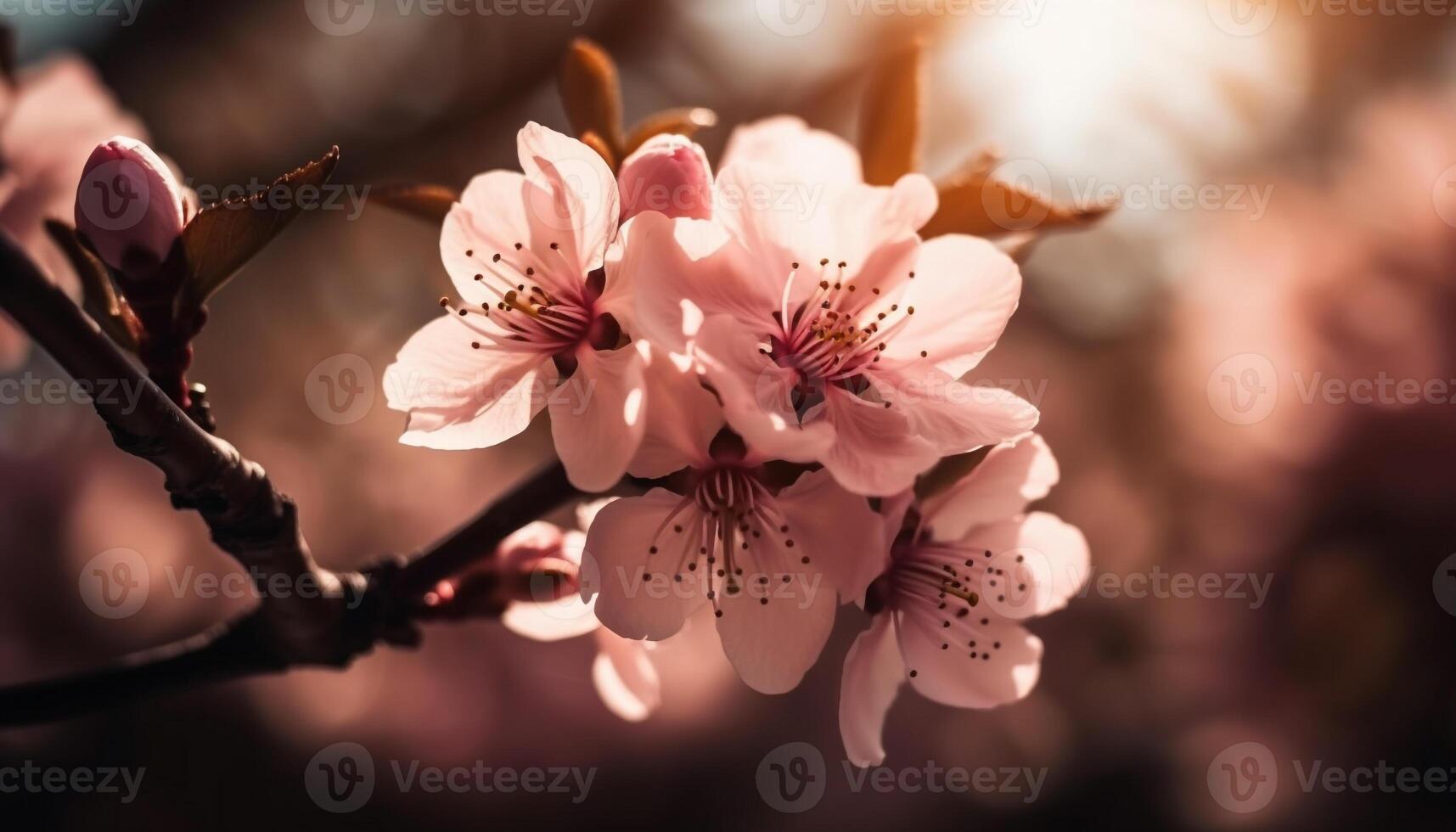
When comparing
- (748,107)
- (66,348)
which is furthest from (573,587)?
(748,107)

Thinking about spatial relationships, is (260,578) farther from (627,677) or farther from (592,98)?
(592,98)

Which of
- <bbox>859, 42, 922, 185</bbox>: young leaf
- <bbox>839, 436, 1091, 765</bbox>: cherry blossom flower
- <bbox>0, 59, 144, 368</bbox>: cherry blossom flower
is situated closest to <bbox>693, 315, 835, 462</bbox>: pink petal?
<bbox>839, 436, 1091, 765</bbox>: cherry blossom flower

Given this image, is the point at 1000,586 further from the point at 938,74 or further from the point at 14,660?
the point at 14,660

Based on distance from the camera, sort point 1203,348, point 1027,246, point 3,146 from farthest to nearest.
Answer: point 1203,348
point 3,146
point 1027,246

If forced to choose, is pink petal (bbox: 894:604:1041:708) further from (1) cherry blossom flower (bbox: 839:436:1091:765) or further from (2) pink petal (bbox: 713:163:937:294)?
(2) pink petal (bbox: 713:163:937:294)

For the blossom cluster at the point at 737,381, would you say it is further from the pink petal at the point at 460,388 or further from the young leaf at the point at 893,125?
the young leaf at the point at 893,125

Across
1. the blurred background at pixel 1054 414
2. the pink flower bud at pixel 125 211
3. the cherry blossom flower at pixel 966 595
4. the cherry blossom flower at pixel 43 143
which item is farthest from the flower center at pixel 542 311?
the blurred background at pixel 1054 414
